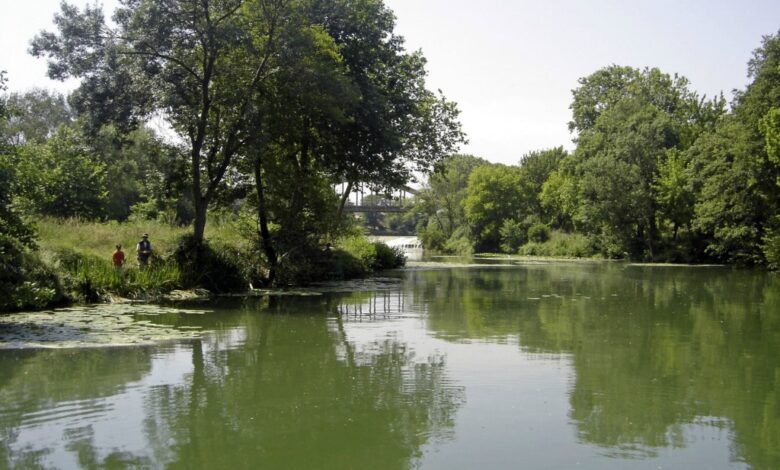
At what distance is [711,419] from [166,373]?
26.2 feet

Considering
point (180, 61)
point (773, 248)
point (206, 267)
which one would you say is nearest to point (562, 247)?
point (773, 248)

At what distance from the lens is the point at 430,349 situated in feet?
42.6

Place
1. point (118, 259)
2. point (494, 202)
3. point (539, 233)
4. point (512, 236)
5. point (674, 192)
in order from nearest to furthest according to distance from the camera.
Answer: point (118, 259) → point (674, 192) → point (539, 233) → point (512, 236) → point (494, 202)

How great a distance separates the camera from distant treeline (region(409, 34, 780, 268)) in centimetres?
4062

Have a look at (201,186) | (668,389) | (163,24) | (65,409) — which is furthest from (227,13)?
(668,389)

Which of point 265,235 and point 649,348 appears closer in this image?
point 649,348

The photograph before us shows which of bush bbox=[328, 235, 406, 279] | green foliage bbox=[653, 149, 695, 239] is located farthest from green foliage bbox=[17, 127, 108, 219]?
green foliage bbox=[653, 149, 695, 239]

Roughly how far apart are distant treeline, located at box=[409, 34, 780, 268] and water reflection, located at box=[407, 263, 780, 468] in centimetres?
1562

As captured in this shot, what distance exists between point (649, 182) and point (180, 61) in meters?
42.8

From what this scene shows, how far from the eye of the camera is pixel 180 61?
2311 centimetres

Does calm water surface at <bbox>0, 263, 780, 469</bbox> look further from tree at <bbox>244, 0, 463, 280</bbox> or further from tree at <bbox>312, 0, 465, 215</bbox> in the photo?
tree at <bbox>312, 0, 465, 215</bbox>

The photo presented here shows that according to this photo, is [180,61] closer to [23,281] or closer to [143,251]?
[143,251]

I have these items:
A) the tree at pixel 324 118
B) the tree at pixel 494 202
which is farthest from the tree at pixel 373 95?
the tree at pixel 494 202

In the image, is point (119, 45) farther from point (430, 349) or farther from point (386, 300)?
point (430, 349)
